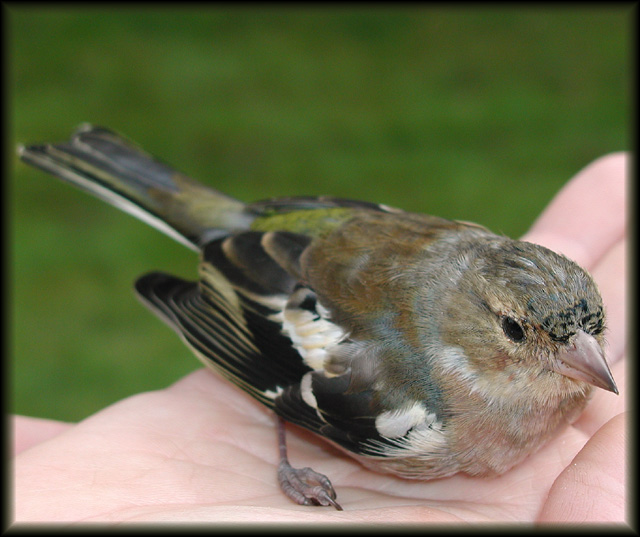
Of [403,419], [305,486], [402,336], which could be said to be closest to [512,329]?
[402,336]

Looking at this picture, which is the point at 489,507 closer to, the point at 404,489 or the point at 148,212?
the point at 404,489

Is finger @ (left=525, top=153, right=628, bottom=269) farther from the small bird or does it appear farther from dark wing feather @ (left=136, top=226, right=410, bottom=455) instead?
dark wing feather @ (left=136, top=226, right=410, bottom=455)

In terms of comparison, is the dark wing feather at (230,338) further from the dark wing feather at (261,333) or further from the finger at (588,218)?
the finger at (588,218)

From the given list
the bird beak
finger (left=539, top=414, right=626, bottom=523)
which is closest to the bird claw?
finger (left=539, top=414, right=626, bottom=523)

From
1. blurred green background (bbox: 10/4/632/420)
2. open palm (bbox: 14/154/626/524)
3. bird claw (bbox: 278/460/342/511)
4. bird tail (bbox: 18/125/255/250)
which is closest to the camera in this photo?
open palm (bbox: 14/154/626/524)

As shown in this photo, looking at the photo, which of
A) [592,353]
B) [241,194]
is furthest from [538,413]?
[241,194]
